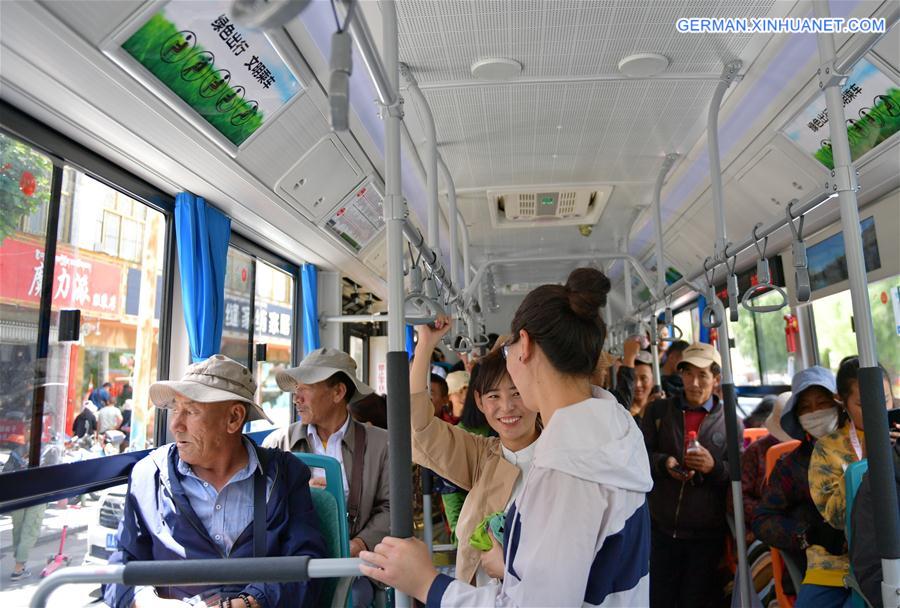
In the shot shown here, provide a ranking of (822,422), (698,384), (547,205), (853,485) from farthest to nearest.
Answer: (547,205)
(698,384)
(822,422)
(853,485)

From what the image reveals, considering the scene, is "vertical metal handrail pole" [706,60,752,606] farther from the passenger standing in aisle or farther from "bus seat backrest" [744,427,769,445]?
"bus seat backrest" [744,427,769,445]

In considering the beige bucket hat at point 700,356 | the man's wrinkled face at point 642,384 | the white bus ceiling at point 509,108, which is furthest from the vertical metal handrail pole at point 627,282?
the beige bucket hat at point 700,356

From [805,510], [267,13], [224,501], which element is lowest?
[805,510]

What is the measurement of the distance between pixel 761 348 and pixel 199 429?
19.4ft

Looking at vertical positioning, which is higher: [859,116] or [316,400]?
[859,116]

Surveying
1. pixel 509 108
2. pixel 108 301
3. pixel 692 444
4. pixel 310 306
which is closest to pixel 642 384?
pixel 692 444

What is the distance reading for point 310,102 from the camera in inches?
132

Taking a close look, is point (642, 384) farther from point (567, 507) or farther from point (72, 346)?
point (567, 507)

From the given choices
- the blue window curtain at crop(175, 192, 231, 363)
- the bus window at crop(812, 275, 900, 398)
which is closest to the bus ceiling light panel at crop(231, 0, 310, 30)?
the blue window curtain at crop(175, 192, 231, 363)

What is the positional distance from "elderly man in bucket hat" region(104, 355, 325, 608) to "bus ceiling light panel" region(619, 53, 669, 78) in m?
2.49

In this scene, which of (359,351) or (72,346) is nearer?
(72,346)

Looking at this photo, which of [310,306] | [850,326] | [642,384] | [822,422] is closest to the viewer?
[822,422]

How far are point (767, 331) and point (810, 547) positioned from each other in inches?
152

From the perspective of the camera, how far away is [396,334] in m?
1.71
